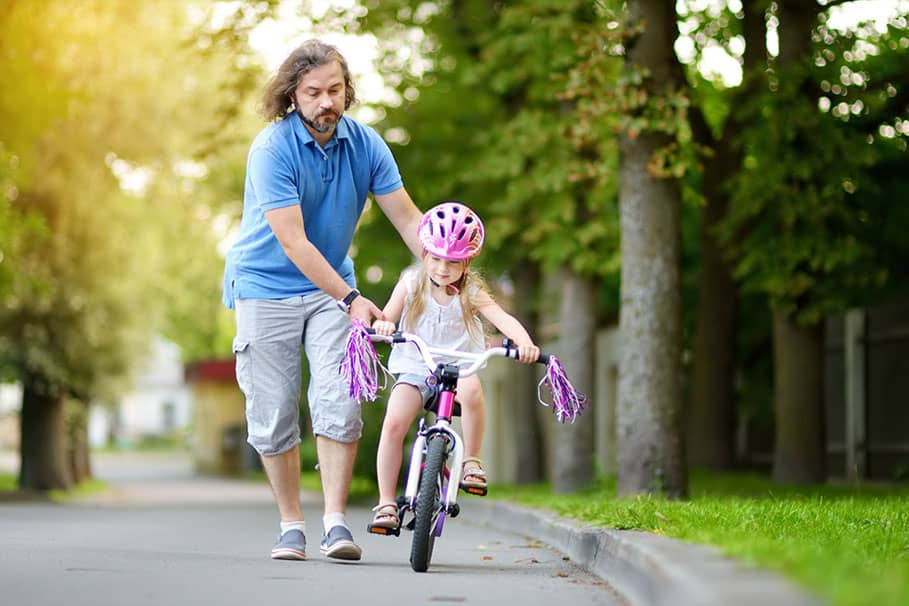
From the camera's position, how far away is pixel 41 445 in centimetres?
2886

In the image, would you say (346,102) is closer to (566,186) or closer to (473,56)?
(566,186)

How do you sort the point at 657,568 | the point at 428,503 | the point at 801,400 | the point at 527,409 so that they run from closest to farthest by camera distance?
the point at 657,568, the point at 428,503, the point at 801,400, the point at 527,409

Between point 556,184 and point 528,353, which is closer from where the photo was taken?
point 528,353

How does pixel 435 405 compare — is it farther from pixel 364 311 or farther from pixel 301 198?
pixel 301 198

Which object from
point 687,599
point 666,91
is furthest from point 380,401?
point 687,599

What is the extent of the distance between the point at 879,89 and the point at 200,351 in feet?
194

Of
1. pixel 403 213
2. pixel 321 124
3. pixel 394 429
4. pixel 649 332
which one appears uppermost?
pixel 321 124

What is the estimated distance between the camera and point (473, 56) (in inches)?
820

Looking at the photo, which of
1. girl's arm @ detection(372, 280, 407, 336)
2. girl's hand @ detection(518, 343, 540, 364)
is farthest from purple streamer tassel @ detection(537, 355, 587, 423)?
girl's arm @ detection(372, 280, 407, 336)

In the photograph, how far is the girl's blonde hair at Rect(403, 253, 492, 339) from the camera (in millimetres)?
7730

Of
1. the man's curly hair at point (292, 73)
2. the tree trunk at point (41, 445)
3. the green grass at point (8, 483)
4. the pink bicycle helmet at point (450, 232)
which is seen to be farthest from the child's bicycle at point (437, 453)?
the green grass at point (8, 483)

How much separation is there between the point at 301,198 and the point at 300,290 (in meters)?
0.46

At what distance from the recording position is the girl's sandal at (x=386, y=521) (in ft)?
24.7

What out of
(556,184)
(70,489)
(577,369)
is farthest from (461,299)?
(70,489)
